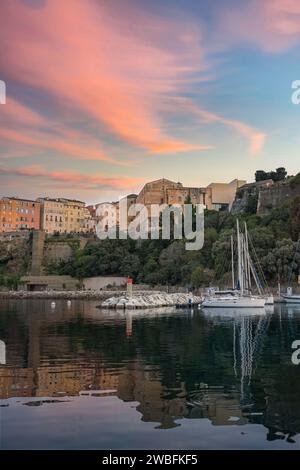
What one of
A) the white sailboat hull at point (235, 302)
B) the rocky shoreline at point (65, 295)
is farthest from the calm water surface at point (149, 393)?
the rocky shoreline at point (65, 295)

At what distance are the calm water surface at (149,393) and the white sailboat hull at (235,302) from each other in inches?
867

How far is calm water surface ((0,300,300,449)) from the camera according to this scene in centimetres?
1048

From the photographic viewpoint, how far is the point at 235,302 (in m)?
49.5

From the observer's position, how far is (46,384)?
15.4 metres

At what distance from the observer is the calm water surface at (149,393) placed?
10.5 meters

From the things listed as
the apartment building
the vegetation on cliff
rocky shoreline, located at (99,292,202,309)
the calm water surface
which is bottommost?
the calm water surface

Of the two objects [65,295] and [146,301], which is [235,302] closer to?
[146,301]

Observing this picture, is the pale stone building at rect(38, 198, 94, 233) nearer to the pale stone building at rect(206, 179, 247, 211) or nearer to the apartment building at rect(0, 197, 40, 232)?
the apartment building at rect(0, 197, 40, 232)

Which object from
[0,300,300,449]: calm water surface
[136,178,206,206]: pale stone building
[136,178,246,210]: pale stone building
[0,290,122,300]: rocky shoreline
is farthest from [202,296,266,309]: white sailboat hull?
[136,178,206,206]: pale stone building

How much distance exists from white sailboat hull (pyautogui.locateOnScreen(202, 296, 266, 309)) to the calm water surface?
22025 mm

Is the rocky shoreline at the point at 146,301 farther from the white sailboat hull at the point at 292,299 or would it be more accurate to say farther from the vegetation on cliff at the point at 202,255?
the vegetation on cliff at the point at 202,255

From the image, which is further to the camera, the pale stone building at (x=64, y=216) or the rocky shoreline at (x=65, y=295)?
the pale stone building at (x=64, y=216)

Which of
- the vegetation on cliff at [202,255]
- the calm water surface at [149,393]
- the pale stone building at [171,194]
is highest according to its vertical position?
the pale stone building at [171,194]
